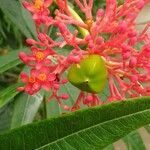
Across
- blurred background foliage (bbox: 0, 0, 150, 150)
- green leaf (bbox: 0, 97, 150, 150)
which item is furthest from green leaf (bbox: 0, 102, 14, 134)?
green leaf (bbox: 0, 97, 150, 150)

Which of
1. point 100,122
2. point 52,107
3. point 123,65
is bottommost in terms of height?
point 52,107

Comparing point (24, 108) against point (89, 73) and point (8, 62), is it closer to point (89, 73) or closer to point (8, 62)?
point (8, 62)

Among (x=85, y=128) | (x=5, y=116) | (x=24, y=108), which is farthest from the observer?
(x=5, y=116)

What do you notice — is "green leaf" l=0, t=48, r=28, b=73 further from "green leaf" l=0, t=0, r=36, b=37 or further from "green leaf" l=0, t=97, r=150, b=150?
"green leaf" l=0, t=97, r=150, b=150

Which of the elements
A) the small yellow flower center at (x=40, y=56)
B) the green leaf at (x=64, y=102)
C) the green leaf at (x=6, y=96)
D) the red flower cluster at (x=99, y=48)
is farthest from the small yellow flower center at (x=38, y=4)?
the green leaf at (x=64, y=102)

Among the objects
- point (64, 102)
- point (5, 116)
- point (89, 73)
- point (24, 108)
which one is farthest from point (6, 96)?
point (5, 116)

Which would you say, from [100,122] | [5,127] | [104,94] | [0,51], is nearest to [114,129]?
[100,122]

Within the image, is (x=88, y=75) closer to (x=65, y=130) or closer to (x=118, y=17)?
(x=118, y=17)
